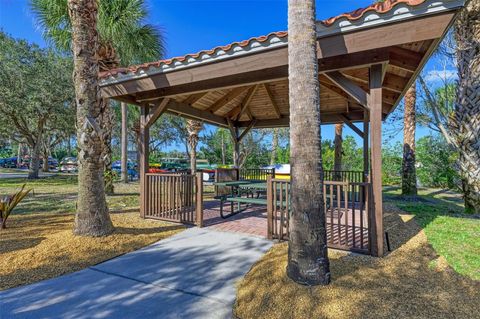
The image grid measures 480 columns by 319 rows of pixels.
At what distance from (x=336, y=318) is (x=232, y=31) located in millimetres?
12665

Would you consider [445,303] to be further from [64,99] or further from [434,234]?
[64,99]

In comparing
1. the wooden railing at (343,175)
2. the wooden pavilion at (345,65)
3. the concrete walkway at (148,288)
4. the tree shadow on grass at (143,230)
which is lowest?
the concrete walkway at (148,288)

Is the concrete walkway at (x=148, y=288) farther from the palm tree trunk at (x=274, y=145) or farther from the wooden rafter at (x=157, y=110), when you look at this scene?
A: the palm tree trunk at (x=274, y=145)

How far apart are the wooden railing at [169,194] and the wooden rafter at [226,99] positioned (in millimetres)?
3159

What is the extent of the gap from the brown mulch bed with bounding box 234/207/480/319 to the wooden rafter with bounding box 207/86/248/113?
17.2 ft

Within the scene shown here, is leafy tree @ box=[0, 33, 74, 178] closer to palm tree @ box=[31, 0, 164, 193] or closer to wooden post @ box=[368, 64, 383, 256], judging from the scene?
palm tree @ box=[31, 0, 164, 193]

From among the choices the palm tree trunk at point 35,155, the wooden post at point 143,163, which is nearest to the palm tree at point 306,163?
the wooden post at point 143,163

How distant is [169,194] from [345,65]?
4.19 m

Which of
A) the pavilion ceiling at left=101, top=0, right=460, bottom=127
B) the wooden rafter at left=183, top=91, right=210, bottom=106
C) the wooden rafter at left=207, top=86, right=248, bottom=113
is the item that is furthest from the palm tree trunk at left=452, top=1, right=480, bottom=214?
the wooden rafter at left=183, top=91, right=210, bottom=106

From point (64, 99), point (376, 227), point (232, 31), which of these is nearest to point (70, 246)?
point (376, 227)

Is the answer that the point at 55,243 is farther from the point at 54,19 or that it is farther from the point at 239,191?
the point at 54,19

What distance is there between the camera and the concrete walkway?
227 cm

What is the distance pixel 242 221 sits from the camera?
543 cm

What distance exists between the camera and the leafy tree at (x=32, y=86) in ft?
44.1
